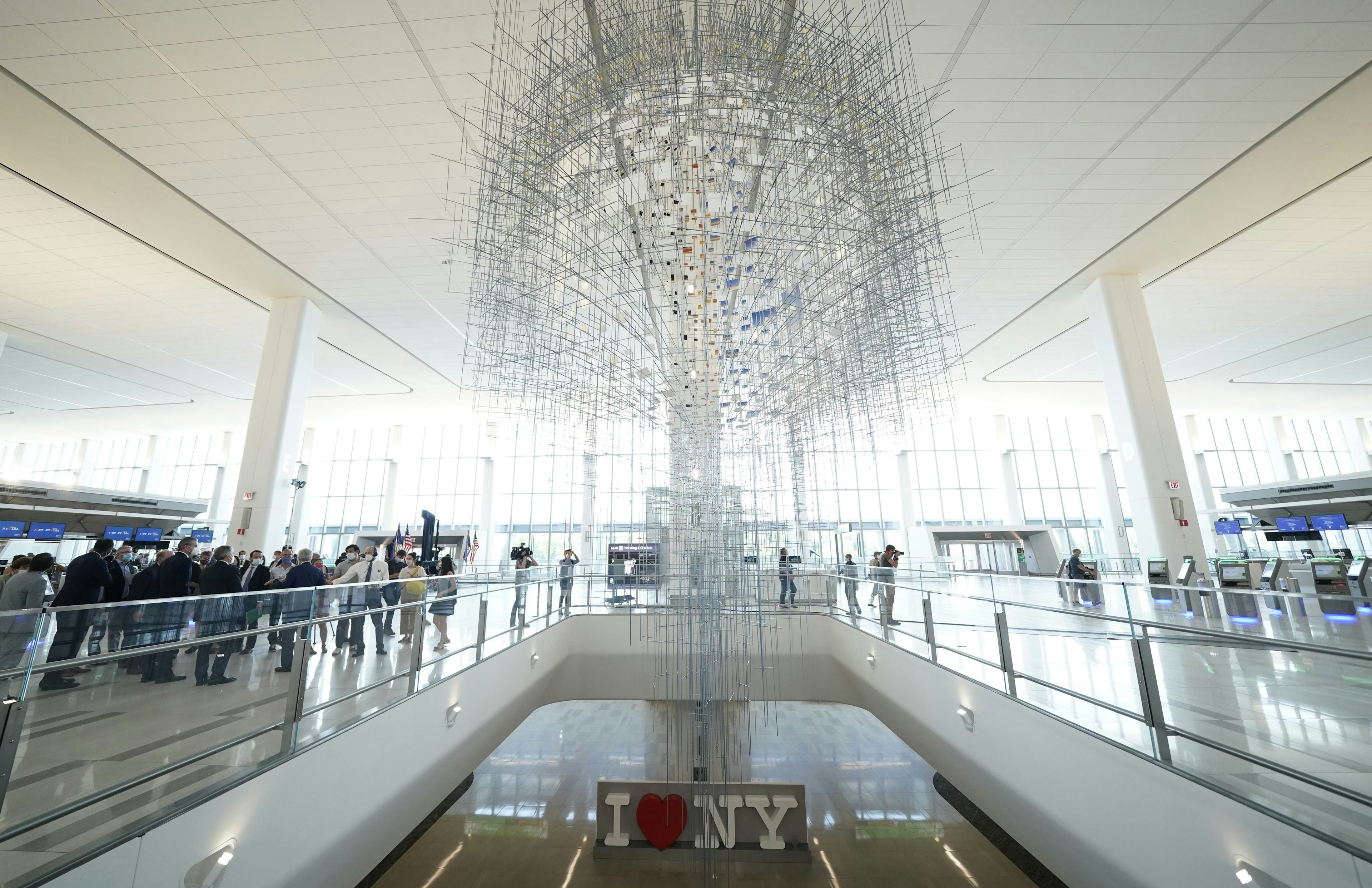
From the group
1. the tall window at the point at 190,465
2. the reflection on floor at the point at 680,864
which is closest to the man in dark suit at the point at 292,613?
the reflection on floor at the point at 680,864

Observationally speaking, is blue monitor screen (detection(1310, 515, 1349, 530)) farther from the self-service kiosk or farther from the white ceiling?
the self-service kiosk

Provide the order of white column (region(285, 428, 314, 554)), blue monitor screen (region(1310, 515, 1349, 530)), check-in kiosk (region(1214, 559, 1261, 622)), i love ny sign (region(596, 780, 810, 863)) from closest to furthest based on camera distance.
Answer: i love ny sign (region(596, 780, 810, 863)), check-in kiosk (region(1214, 559, 1261, 622)), blue monitor screen (region(1310, 515, 1349, 530)), white column (region(285, 428, 314, 554))

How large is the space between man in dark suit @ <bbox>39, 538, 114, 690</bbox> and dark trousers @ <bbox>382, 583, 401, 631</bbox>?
5.09 ft

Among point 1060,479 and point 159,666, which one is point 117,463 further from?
point 1060,479

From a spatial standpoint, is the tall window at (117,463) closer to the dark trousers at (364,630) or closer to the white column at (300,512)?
the white column at (300,512)

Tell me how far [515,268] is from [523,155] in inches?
48.7

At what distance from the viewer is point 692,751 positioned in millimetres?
3924

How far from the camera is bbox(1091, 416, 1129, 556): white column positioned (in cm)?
1792

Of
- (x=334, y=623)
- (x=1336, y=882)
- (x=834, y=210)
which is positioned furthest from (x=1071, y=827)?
(x=334, y=623)

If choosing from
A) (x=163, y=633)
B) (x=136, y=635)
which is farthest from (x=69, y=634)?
(x=163, y=633)

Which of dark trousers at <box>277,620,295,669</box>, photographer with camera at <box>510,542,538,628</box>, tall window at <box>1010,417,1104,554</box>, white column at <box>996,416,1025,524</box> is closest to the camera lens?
dark trousers at <box>277,620,295,669</box>

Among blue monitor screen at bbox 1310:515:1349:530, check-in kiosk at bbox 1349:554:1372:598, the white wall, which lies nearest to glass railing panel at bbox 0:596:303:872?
the white wall

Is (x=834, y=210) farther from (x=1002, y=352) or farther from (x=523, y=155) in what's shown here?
(x=1002, y=352)

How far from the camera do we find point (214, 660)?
9.32 feet
